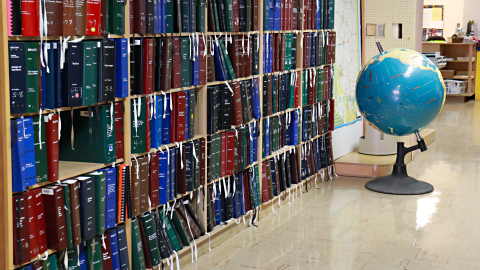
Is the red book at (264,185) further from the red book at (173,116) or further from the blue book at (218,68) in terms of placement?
the red book at (173,116)

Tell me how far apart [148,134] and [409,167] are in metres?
4.32

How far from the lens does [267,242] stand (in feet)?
14.0

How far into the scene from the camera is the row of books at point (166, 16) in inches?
125

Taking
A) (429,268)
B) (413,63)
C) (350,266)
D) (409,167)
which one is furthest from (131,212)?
(409,167)

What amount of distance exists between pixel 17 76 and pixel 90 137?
2.09 feet

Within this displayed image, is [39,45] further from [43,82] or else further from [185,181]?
[185,181]

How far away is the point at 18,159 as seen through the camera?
2.47m

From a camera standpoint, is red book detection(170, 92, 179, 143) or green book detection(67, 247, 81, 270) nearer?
green book detection(67, 247, 81, 270)

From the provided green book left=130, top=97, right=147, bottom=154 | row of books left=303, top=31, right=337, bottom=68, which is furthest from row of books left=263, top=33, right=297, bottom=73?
green book left=130, top=97, right=147, bottom=154

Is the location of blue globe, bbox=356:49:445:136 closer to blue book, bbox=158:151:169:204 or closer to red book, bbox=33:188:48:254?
blue book, bbox=158:151:169:204

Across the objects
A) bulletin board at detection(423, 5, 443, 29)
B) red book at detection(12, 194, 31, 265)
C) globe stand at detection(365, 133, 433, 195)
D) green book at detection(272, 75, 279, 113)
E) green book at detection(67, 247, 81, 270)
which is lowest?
globe stand at detection(365, 133, 433, 195)

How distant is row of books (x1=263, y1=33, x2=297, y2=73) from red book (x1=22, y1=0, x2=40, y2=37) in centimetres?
247

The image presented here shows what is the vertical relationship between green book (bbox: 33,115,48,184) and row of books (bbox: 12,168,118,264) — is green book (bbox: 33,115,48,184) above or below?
above

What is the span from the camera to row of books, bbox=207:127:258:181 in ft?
13.4
